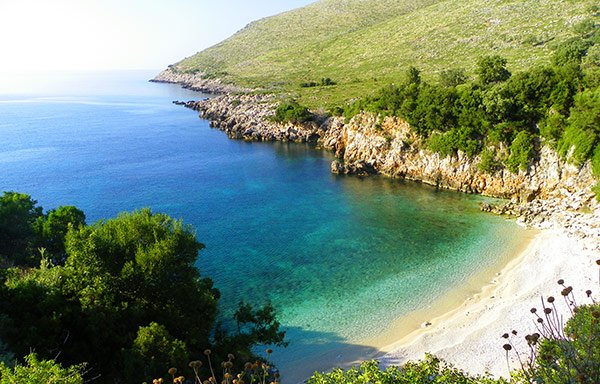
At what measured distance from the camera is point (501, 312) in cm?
3050

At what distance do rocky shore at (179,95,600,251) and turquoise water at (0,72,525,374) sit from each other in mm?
2859

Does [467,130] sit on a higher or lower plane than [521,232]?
higher

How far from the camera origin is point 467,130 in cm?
5781

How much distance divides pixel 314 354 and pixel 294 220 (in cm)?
2451

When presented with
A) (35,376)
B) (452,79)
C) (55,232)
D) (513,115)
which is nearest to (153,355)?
(35,376)

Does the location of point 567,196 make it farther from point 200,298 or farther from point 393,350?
point 200,298

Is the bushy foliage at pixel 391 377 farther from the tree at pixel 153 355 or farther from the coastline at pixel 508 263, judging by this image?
the coastline at pixel 508 263

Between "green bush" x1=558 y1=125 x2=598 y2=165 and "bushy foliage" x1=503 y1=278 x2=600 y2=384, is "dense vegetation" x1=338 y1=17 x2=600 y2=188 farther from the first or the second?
"bushy foliage" x1=503 y1=278 x2=600 y2=384

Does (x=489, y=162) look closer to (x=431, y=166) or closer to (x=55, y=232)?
(x=431, y=166)

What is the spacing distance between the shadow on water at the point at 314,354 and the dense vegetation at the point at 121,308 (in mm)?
2953

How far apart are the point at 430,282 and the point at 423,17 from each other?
479 ft

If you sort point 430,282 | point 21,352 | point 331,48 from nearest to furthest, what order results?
point 21,352 → point 430,282 → point 331,48

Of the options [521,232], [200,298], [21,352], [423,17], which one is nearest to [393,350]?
[200,298]

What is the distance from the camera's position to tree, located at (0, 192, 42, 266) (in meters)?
33.3
